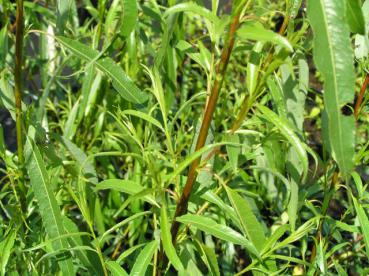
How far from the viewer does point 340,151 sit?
521mm

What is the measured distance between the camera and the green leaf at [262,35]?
61 centimetres

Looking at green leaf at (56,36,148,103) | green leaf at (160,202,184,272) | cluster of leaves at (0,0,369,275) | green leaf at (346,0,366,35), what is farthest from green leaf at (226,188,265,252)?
green leaf at (346,0,366,35)

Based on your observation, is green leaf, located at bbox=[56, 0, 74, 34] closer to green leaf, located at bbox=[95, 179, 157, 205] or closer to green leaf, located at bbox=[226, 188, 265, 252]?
green leaf, located at bbox=[95, 179, 157, 205]

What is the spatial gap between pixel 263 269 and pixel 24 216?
1.53 ft

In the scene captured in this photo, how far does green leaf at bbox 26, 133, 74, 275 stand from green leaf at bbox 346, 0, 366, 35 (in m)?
0.54

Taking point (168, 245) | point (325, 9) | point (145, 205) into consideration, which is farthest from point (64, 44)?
point (145, 205)

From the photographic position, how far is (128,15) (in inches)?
30.3

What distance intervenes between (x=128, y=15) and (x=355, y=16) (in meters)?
0.34

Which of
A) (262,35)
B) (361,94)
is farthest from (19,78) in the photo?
(361,94)

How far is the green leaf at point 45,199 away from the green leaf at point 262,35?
409mm

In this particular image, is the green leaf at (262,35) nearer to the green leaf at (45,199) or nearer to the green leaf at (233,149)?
the green leaf at (233,149)

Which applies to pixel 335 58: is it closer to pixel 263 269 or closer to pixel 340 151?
pixel 340 151

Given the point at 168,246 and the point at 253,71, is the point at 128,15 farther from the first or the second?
the point at 168,246

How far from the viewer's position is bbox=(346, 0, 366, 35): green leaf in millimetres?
523
